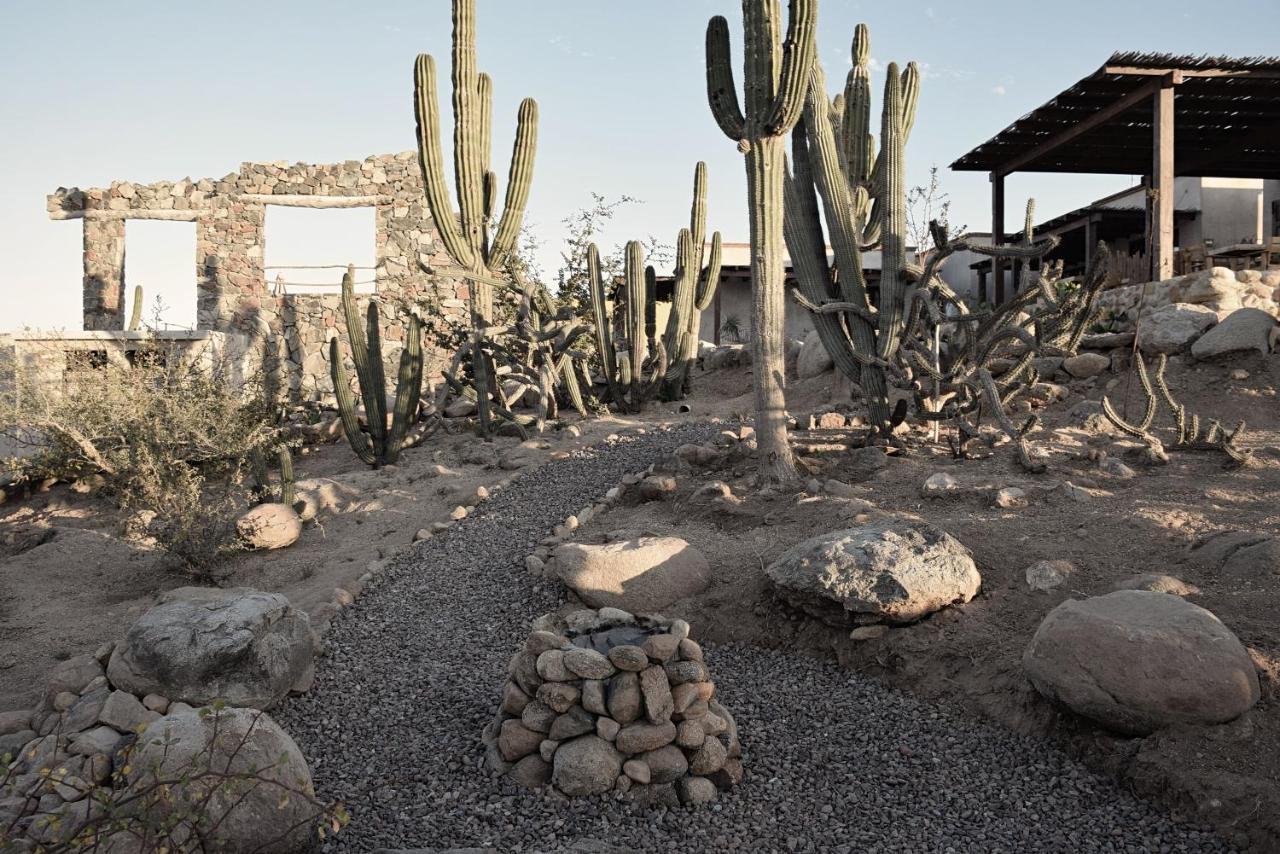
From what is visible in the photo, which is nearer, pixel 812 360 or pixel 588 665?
pixel 588 665

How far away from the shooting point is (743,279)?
19062 millimetres

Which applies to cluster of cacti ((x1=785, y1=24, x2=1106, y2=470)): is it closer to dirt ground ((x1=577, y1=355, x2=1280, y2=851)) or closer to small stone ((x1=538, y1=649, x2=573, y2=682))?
dirt ground ((x1=577, y1=355, x2=1280, y2=851))

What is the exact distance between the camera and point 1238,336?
24.6ft

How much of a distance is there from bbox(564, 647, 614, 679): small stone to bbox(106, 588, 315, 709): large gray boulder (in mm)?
1645

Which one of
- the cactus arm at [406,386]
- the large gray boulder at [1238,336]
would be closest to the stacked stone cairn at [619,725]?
the cactus arm at [406,386]

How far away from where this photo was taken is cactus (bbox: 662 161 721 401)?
399 inches

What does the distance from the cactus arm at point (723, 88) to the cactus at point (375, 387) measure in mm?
3853

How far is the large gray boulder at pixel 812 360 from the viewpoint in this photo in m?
11.4

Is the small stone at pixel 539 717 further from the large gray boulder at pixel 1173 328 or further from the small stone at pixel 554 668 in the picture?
the large gray boulder at pixel 1173 328

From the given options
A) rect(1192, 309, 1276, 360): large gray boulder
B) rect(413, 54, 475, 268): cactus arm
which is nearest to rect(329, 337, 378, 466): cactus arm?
rect(413, 54, 475, 268): cactus arm

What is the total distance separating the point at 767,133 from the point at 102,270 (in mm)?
12738

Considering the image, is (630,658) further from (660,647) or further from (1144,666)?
(1144,666)

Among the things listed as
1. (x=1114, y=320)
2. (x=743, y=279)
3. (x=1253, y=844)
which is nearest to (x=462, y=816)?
(x=1253, y=844)

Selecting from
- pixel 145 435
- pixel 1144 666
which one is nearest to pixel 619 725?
pixel 1144 666
